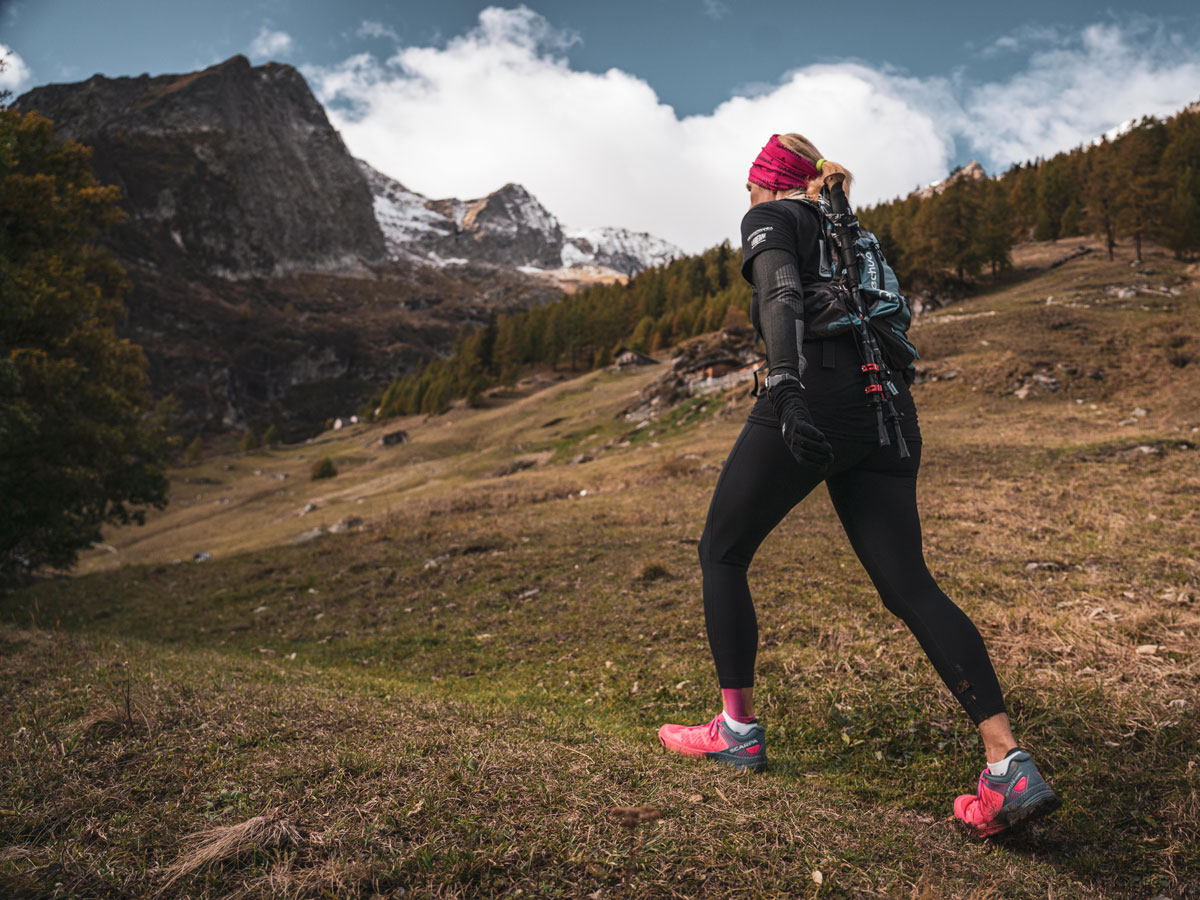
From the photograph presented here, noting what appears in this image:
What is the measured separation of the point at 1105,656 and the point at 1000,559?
3.25 m

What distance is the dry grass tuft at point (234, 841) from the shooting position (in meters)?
1.89

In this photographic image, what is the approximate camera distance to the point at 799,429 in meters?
2.90

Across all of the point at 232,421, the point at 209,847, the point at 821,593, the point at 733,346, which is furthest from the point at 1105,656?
the point at 232,421

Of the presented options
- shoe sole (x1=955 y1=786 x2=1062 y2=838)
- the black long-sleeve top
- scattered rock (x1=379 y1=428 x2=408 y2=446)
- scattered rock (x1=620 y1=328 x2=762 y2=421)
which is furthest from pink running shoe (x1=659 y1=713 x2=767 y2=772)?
scattered rock (x1=379 y1=428 x2=408 y2=446)

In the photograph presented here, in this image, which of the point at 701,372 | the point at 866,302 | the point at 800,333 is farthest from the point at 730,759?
the point at 701,372

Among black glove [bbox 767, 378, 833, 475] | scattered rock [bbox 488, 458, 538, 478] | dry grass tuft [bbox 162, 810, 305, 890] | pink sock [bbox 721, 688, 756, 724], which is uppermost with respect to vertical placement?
black glove [bbox 767, 378, 833, 475]

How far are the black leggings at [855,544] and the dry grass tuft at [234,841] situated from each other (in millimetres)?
2130

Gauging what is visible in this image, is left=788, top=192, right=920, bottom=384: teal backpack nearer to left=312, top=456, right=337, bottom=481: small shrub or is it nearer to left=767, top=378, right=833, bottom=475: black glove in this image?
left=767, top=378, right=833, bottom=475: black glove

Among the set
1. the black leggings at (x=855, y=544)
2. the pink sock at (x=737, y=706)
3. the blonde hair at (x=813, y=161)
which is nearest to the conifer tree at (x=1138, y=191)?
the blonde hair at (x=813, y=161)

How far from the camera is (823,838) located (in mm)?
2275

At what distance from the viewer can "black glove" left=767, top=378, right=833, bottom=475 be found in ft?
9.46

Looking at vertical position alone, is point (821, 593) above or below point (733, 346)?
below

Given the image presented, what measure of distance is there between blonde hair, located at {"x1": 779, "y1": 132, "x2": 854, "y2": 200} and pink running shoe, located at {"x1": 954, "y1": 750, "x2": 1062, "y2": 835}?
2.95 m

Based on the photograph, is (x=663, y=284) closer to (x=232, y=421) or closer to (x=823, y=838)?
(x=823, y=838)
